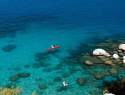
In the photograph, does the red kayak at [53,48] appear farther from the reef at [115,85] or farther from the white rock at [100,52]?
the reef at [115,85]

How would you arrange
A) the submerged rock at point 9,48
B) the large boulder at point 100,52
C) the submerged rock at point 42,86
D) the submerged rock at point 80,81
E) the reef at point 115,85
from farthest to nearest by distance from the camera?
the submerged rock at point 9,48 → the large boulder at point 100,52 → the submerged rock at point 80,81 → the submerged rock at point 42,86 → the reef at point 115,85

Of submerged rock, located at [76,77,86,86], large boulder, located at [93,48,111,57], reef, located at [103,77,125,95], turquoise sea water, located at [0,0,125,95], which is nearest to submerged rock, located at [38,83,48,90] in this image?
turquoise sea water, located at [0,0,125,95]

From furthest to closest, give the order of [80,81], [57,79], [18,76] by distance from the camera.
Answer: [18,76] → [57,79] → [80,81]

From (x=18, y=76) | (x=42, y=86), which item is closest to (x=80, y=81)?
(x=42, y=86)

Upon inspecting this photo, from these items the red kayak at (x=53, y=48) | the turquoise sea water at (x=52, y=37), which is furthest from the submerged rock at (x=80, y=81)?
the red kayak at (x=53, y=48)

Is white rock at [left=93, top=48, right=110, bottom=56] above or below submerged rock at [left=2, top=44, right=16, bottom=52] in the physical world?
above

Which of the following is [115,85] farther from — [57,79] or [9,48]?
[9,48]

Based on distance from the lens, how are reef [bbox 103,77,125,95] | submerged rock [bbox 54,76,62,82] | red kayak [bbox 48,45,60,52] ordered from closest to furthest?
1. reef [bbox 103,77,125,95]
2. submerged rock [bbox 54,76,62,82]
3. red kayak [bbox 48,45,60,52]

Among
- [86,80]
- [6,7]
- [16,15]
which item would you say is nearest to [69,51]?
[86,80]

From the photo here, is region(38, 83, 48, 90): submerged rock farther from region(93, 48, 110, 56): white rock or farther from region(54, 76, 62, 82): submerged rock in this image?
region(93, 48, 110, 56): white rock
